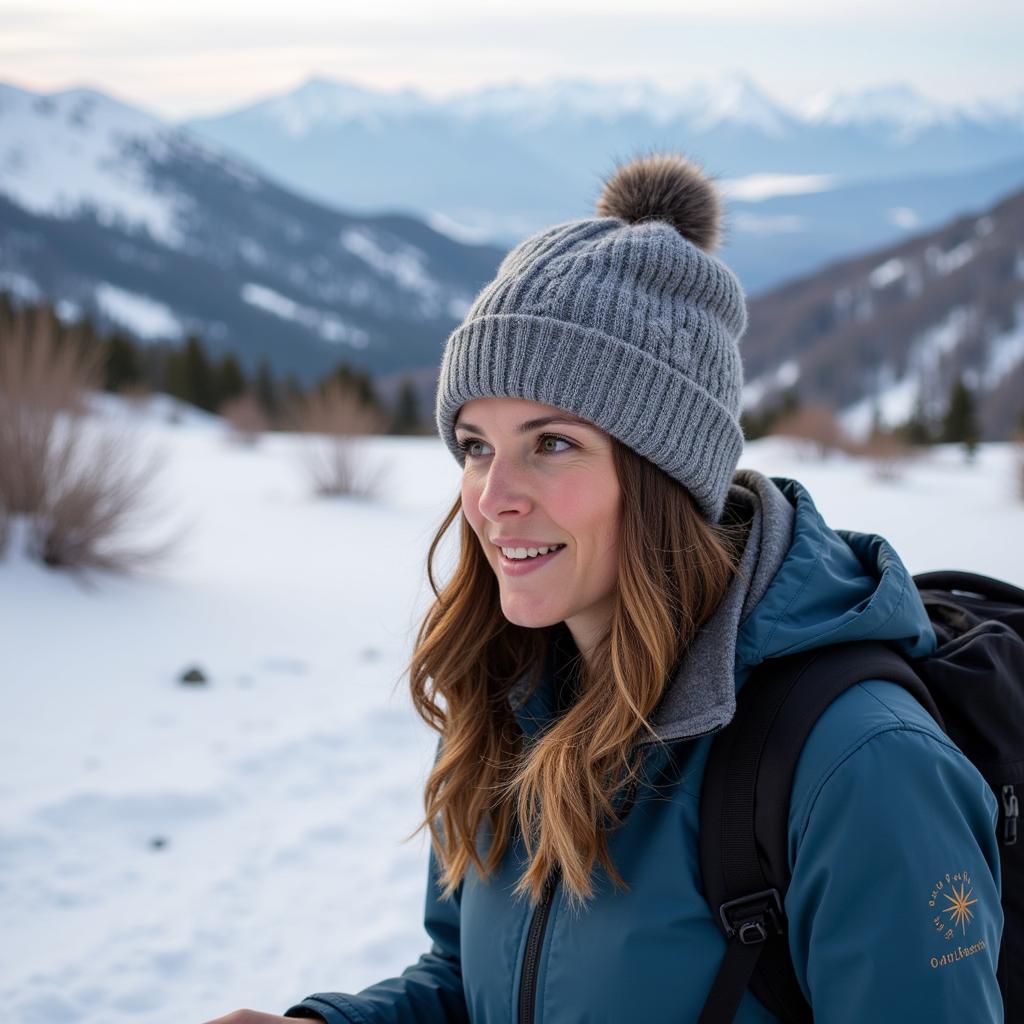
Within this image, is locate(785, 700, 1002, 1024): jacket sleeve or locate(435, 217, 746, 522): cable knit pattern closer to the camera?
locate(785, 700, 1002, 1024): jacket sleeve

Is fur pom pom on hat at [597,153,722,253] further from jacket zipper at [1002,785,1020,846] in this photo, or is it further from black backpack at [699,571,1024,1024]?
jacket zipper at [1002,785,1020,846]

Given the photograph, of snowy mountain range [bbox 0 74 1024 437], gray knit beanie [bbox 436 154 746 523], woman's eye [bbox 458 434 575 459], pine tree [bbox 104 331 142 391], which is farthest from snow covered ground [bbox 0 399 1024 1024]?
snowy mountain range [bbox 0 74 1024 437]

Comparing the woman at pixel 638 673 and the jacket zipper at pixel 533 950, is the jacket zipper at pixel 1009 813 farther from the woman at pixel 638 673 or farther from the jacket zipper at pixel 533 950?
the jacket zipper at pixel 533 950

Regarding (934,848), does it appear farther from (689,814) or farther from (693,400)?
(693,400)

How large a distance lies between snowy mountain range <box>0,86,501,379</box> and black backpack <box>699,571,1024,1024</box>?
375 feet

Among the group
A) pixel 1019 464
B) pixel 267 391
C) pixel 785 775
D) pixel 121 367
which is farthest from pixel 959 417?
pixel 785 775

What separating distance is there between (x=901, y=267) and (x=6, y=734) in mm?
124609

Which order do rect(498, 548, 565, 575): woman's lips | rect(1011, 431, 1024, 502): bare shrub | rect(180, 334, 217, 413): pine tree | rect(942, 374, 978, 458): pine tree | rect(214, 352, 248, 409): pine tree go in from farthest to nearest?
rect(214, 352, 248, 409): pine tree
rect(180, 334, 217, 413): pine tree
rect(942, 374, 978, 458): pine tree
rect(1011, 431, 1024, 502): bare shrub
rect(498, 548, 565, 575): woman's lips

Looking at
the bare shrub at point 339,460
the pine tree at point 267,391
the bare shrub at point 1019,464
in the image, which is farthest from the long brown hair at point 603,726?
the pine tree at point 267,391

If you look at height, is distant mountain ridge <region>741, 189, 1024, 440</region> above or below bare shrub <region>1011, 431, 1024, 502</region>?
above

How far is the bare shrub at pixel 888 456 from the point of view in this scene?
1503 cm

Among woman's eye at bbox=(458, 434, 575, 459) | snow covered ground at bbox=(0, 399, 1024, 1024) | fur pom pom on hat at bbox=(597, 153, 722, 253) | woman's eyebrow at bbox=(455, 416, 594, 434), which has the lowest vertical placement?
snow covered ground at bbox=(0, 399, 1024, 1024)

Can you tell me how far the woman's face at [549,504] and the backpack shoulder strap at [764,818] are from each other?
0.35m

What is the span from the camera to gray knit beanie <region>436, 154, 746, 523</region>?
58.3 inches
